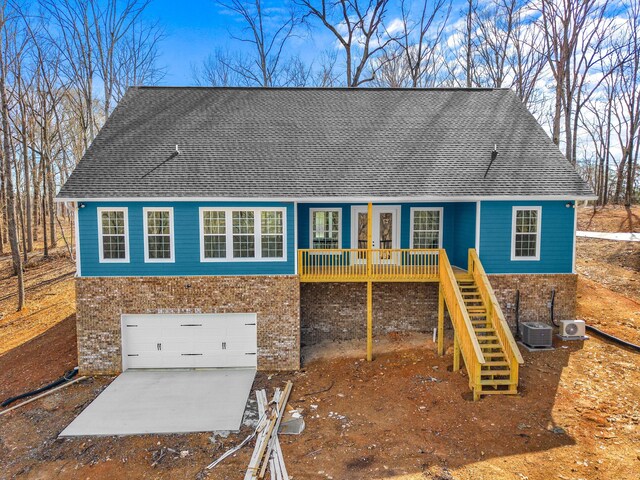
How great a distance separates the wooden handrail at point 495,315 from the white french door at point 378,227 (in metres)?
2.44

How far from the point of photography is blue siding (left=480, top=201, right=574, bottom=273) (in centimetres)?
1063

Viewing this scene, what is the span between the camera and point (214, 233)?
1030 centimetres

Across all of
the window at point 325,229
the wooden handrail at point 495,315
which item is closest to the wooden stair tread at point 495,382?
the wooden handrail at point 495,315

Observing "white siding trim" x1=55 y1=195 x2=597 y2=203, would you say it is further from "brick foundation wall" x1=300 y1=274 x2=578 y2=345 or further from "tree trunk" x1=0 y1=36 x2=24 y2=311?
"tree trunk" x1=0 y1=36 x2=24 y2=311

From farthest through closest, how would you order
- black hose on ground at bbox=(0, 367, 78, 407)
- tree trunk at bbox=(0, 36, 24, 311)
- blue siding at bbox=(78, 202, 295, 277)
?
tree trunk at bbox=(0, 36, 24, 311)
blue siding at bbox=(78, 202, 295, 277)
black hose on ground at bbox=(0, 367, 78, 407)

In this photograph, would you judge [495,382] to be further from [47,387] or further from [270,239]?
[47,387]

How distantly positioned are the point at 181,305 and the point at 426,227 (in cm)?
788

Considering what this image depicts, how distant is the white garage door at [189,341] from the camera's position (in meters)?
10.5

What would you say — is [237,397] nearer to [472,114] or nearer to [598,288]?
[472,114]

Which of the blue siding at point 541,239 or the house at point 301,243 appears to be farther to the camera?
the blue siding at point 541,239

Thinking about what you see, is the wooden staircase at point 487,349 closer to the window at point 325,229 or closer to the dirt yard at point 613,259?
the window at point 325,229

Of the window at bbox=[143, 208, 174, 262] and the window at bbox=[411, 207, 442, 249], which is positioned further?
the window at bbox=[411, 207, 442, 249]

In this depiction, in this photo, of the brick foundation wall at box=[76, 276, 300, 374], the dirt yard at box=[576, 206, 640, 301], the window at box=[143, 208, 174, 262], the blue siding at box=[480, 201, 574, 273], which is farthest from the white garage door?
the dirt yard at box=[576, 206, 640, 301]

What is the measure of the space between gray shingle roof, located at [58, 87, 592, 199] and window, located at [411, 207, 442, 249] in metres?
1.26
